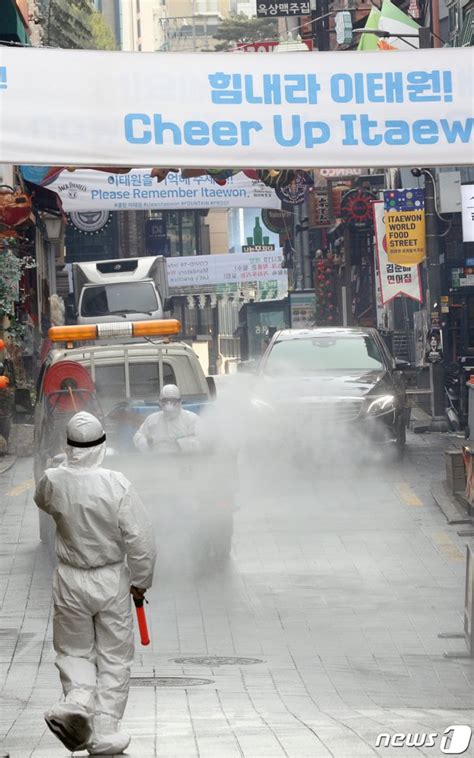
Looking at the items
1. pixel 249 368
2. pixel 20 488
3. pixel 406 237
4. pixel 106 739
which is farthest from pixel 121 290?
pixel 106 739

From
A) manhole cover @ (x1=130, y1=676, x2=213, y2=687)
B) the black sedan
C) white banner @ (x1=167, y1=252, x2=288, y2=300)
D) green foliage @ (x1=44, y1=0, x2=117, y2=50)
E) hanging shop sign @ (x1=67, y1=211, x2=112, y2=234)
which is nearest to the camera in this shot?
manhole cover @ (x1=130, y1=676, x2=213, y2=687)

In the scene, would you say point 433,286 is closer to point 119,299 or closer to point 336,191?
point 119,299

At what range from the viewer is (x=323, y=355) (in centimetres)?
2317

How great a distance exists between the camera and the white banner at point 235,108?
10.6 metres

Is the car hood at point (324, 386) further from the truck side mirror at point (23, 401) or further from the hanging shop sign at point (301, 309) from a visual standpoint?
the hanging shop sign at point (301, 309)

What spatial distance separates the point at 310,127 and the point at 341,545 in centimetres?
Result: 659

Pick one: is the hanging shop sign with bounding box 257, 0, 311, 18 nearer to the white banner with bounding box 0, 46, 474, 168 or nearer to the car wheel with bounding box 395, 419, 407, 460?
the car wheel with bounding box 395, 419, 407, 460

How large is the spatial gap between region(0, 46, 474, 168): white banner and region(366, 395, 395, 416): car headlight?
420 inches

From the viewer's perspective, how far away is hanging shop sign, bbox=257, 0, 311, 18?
172 feet

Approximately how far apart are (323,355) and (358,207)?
62.0 ft

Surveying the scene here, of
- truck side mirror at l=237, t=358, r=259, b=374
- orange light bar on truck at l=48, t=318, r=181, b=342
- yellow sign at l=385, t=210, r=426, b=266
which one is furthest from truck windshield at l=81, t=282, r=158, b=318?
orange light bar on truck at l=48, t=318, r=181, b=342

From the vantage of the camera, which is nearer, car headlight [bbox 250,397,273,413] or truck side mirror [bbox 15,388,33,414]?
truck side mirror [bbox 15,388,33,414]

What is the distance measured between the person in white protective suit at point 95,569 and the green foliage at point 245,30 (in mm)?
75559

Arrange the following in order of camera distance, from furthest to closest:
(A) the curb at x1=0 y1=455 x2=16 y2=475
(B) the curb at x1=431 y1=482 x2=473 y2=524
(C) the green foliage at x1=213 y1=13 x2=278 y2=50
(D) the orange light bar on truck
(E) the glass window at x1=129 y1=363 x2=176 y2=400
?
(C) the green foliage at x1=213 y1=13 x2=278 y2=50, (A) the curb at x1=0 y1=455 x2=16 y2=475, (E) the glass window at x1=129 y1=363 x2=176 y2=400, (D) the orange light bar on truck, (B) the curb at x1=431 y1=482 x2=473 y2=524
